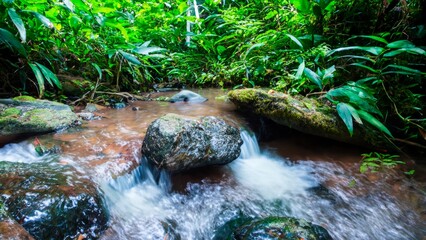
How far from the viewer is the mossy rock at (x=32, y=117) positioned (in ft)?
7.20

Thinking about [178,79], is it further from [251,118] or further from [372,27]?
[372,27]

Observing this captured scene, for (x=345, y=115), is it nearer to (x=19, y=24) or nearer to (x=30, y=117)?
(x=30, y=117)

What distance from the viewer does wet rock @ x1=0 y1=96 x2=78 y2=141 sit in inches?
86.4

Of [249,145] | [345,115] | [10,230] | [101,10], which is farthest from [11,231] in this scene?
[101,10]

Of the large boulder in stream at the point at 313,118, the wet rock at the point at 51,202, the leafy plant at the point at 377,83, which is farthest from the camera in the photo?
the large boulder in stream at the point at 313,118

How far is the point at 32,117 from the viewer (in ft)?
7.73

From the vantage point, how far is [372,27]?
3102 mm

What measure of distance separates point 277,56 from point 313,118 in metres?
1.68

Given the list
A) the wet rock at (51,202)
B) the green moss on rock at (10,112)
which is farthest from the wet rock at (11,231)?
the green moss on rock at (10,112)

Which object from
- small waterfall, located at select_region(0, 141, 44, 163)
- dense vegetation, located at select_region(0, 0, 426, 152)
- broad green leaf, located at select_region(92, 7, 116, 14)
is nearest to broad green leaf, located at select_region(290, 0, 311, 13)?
dense vegetation, located at select_region(0, 0, 426, 152)

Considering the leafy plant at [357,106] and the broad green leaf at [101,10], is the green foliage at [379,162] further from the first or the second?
the broad green leaf at [101,10]

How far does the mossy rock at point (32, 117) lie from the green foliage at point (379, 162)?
119 inches

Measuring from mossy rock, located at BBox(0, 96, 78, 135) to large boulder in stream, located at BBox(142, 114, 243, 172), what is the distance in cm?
104

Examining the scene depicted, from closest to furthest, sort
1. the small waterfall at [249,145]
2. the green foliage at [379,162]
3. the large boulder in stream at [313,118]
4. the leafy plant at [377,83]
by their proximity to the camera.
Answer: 1. the leafy plant at [377,83]
2. the green foliage at [379,162]
3. the large boulder in stream at [313,118]
4. the small waterfall at [249,145]
